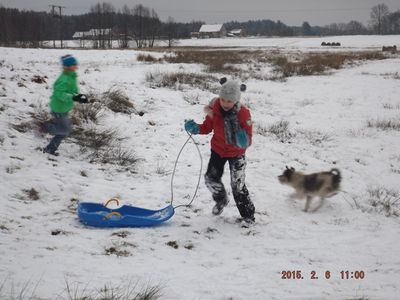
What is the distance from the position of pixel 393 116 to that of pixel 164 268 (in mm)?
9430

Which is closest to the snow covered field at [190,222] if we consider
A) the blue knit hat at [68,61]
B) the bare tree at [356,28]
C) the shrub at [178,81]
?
the blue knit hat at [68,61]

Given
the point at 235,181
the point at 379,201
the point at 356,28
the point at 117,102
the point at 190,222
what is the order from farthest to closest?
the point at 356,28 < the point at 117,102 < the point at 379,201 < the point at 190,222 < the point at 235,181

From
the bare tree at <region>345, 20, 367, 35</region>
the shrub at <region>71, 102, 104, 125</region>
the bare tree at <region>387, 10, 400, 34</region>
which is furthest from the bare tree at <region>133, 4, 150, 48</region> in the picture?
the bare tree at <region>345, 20, 367, 35</region>

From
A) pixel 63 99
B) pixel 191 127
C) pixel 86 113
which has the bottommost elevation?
pixel 86 113

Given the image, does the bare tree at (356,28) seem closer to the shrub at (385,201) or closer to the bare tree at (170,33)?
the bare tree at (170,33)

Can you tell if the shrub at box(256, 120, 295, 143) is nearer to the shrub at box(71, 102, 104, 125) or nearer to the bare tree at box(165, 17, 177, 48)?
the shrub at box(71, 102, 104, 125)

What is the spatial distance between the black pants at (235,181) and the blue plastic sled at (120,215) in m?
0.61

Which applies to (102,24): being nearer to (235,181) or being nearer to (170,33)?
(170,33)

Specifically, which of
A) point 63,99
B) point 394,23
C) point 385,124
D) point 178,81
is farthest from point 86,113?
point 394,23

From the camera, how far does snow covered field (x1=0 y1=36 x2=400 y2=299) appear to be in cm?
294

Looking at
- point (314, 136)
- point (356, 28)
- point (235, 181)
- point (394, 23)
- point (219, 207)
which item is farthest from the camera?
point (356, 28)

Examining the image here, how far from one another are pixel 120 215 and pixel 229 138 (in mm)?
1549

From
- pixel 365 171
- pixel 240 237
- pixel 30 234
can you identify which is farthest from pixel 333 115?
pixel 30 234

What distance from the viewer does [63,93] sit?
210 inches
